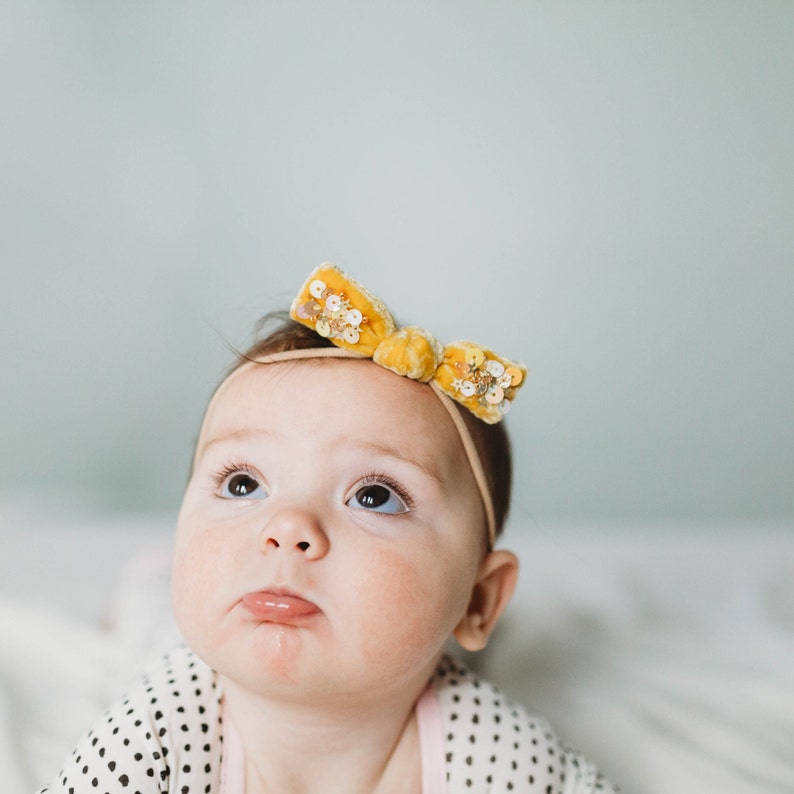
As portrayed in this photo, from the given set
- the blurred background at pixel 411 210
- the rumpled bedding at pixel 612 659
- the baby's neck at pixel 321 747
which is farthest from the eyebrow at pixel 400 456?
the blurred background at pixel 411 210


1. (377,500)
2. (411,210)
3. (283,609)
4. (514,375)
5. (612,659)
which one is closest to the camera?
(283,609)

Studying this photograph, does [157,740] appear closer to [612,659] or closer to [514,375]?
[514,375]

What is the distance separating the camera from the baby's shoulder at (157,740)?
111cm

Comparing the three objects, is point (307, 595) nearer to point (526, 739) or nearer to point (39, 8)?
point (526, 739)

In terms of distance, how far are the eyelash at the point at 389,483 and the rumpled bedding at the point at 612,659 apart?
22.9 inches

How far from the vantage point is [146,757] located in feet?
3.69

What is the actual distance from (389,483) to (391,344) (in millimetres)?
159

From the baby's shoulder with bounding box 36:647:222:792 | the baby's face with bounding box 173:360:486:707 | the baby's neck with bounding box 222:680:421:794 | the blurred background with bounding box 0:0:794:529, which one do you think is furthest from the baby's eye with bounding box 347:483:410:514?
the blurred background with bounding box 0:0:794:529

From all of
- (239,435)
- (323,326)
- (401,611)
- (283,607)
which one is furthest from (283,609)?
(323,326)

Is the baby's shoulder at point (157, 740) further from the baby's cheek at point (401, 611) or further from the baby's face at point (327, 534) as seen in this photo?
the baby's cheek at point (401, 611)

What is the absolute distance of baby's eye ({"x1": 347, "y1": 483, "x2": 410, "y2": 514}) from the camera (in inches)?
43.9

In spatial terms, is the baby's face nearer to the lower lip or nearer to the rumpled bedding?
the lower lip

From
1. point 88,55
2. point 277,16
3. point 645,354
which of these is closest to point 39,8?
point 88,55

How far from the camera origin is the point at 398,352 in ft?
3.81
